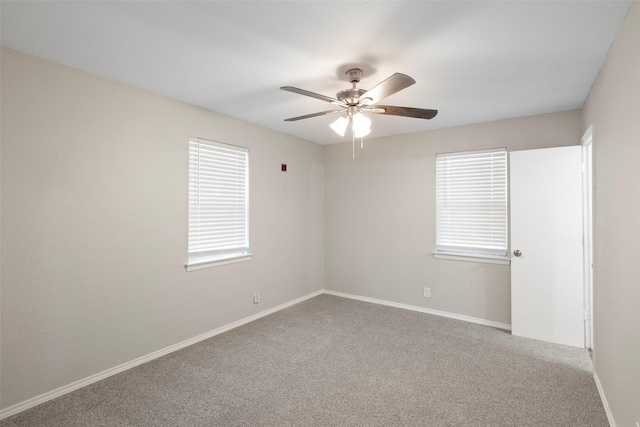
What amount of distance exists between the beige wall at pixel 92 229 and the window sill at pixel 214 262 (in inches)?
3.2

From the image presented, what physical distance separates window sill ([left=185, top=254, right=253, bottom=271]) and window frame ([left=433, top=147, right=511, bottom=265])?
255cm

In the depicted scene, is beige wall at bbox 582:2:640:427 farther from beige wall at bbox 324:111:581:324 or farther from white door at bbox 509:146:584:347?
beige wall at bbox 324:111:581:324

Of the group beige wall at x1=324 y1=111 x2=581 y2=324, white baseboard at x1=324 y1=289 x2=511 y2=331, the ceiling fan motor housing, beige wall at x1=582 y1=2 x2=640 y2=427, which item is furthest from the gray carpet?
the ceiling fan motor housing

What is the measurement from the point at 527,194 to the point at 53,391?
473 centimetres

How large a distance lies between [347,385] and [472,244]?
2.55 meters

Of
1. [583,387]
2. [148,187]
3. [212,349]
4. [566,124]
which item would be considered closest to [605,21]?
[566,124]

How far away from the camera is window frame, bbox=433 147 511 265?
3867mm

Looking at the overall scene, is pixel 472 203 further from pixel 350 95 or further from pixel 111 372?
pixel 111 372

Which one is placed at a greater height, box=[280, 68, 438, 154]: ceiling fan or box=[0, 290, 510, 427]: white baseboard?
box=[280, 68, 438, 154]: ceiling fan

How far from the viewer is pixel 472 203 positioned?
162 inches

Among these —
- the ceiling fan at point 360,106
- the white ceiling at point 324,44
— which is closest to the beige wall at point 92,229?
the white ceiling at point 324,44

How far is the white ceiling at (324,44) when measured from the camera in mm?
1758

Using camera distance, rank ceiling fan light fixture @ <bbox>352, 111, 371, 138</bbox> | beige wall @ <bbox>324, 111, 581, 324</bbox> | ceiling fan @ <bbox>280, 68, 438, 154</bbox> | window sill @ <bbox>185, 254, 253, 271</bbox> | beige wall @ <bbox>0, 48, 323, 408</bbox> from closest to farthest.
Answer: beige wall @ <bbox>0, 48, 323, 408</bbox> → ceiling fan @ <bbox>280, 68, 438, 154</bbox> → ceiling fan light fixture @ <bbox>352, 111, 371, 138</bbox> → window sill @ <bbox>185, 254, 253, 271</bbox> → beige wall @ <bbox>324, 111, 581, 324</bbox>

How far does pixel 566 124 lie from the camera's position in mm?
3535
